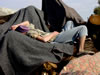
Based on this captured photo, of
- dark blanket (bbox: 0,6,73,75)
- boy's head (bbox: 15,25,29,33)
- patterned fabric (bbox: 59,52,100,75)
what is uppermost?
boy's head (bbox: 15,25,29,33)

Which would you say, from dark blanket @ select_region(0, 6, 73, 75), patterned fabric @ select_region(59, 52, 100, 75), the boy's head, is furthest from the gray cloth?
the boy's head

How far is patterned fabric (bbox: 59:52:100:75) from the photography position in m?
3.18

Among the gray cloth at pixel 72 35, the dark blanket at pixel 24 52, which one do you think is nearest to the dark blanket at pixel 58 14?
the gray cloth at pixel 72 35

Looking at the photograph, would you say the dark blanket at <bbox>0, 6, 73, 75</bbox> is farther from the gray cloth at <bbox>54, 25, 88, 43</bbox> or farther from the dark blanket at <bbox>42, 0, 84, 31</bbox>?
the dark blanket at <bbox>42, 0, 84, 31</bbox>

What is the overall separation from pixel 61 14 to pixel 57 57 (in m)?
0.86

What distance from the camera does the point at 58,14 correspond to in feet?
12.5

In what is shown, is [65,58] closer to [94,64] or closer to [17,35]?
[94,64]

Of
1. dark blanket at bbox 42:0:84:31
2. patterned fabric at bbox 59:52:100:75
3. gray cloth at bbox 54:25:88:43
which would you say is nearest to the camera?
patterned fabric at bbox 59:52:100:75

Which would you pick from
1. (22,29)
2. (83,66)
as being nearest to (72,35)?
(83,66)

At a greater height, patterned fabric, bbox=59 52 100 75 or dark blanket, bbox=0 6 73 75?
dark blanket, bbox=0 6 73 75

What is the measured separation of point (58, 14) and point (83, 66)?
3.18 ft

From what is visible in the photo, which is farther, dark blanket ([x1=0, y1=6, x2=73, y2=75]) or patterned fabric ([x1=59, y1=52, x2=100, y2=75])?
patterned fabric ([x1=59, y1=52, x2=100, y2=75])

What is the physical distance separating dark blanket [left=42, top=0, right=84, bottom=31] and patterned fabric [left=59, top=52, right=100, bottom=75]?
2.20 ft

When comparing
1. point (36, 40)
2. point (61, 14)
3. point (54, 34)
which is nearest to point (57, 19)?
point (61, 14)
